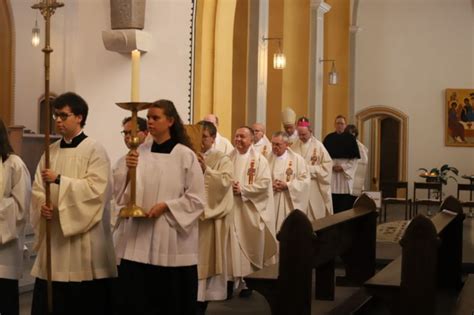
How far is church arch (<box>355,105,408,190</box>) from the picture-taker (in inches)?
923

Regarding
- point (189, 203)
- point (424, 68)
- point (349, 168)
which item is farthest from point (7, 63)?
point (189, 203)

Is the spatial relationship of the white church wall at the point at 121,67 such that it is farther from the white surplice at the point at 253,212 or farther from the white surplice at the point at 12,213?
the white surplice at the point at 12,213

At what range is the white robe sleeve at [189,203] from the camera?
5.16 meters

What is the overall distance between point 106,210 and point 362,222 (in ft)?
9.38

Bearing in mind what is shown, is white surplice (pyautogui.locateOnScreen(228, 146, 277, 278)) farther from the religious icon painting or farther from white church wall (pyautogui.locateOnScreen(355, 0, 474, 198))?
the religious icon painting

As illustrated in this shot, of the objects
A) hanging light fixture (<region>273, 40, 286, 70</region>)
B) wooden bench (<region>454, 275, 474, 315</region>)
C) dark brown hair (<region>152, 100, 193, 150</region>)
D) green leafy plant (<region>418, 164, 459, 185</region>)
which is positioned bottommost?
wooden bench (<region>454, 275, 474, 315</region>)

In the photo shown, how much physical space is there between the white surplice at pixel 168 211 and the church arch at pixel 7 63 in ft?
45.9

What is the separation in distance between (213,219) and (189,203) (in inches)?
82.0

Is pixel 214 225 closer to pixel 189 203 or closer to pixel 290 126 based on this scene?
pixel 189 203

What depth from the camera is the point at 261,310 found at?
25.1 feet

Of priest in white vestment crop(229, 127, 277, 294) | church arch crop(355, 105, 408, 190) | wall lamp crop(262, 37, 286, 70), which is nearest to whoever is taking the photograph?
priest in white vestment crop(229, 127, 277, 294)

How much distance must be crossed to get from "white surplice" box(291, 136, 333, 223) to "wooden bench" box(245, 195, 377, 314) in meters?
4.08

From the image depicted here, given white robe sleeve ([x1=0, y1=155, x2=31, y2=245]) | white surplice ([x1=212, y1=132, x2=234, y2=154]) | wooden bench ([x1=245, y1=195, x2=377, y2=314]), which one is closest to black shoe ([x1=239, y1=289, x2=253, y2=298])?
wooden bench ([x1=245, y1=195, x2=377, y2=314])

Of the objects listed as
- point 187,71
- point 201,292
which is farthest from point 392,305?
point 187,71
